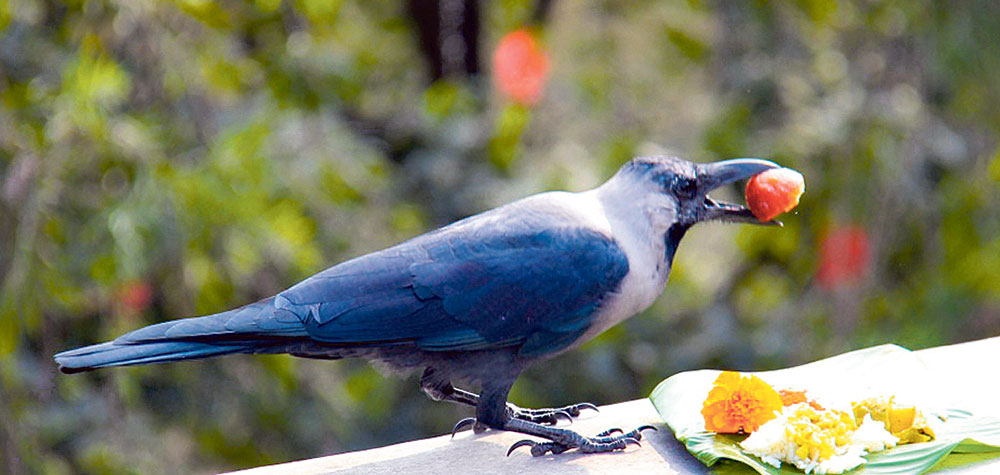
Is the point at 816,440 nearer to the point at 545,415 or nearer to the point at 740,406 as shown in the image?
the point at 740,406

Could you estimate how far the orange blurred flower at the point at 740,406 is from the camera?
245 centimetres

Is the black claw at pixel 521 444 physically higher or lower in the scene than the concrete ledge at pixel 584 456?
higher

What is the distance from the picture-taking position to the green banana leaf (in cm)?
235

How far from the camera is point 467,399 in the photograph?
111 inches

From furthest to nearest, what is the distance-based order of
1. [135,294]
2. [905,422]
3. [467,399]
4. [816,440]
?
[135,294] < [467,399] < [905,422] < [816,440]

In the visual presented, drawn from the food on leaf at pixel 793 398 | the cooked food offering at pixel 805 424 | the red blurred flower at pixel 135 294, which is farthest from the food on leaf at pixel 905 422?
the red blurred flower at pixel 135 294

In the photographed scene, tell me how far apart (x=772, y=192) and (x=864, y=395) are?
20.0 inches

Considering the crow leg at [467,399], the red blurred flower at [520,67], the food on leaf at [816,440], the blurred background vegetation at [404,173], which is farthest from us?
the red blurred flower at [520,67]

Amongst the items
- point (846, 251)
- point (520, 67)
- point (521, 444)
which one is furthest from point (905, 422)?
point (520, 67)

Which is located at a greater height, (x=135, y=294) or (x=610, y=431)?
(x=135, y=294)

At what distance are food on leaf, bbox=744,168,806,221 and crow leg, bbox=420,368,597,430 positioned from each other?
26.9 inches

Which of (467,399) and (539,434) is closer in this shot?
(539,434)

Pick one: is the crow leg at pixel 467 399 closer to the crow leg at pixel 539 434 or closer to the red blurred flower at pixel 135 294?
the crow leg at pixel 539 434

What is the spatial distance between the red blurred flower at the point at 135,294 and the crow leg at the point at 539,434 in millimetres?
1409
